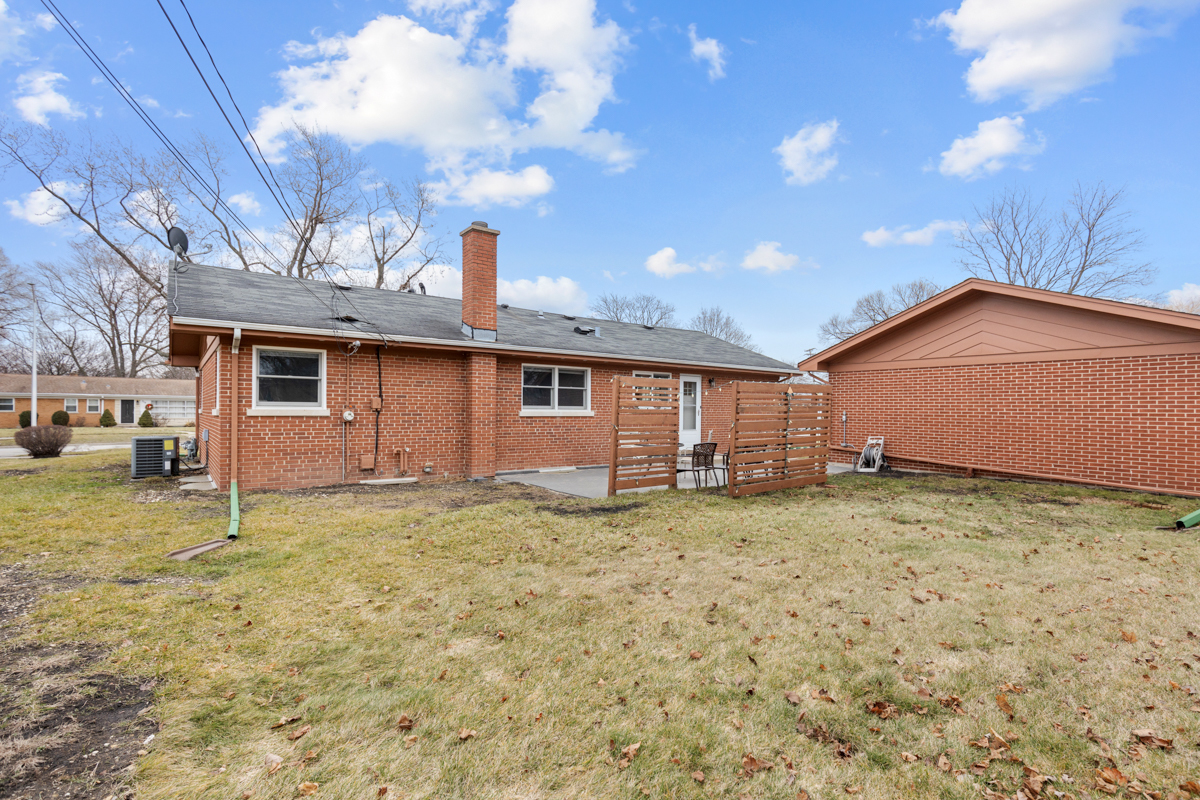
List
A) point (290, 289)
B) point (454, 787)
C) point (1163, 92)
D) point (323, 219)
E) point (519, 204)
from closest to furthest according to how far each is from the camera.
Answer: point (454, 787), point (290, 289), point (1163, 92), point (519, 204), point (323, 219)

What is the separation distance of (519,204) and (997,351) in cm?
1455

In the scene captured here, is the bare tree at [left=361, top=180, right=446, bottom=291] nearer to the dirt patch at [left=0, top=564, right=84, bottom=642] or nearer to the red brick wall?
the red brick wall

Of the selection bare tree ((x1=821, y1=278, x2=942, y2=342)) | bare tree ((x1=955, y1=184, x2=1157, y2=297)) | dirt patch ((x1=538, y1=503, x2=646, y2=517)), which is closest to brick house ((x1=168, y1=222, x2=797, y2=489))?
dirt patch ((x1=538, y1=503, x2=646, y2=517))

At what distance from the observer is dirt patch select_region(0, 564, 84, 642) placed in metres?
3.67

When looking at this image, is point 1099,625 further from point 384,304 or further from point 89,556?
point 384,304

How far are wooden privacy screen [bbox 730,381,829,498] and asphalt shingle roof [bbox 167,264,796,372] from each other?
14.7ft

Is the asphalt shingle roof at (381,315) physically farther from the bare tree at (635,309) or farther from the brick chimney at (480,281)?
the bare tree at (635,309)

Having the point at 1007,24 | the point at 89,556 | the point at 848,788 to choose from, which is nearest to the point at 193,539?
the point at 89,556

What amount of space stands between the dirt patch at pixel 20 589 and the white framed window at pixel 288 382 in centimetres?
476

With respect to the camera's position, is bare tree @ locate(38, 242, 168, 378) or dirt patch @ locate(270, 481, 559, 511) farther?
bare tree @ locate(38, 242, 168, 378)

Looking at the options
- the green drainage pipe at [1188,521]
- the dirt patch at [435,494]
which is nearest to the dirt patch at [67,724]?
the dirt patch at [435,494]

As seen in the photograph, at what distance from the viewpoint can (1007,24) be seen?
1087 cm

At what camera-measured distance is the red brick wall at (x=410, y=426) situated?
368 inches

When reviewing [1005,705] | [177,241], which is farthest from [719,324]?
[1005,705]
